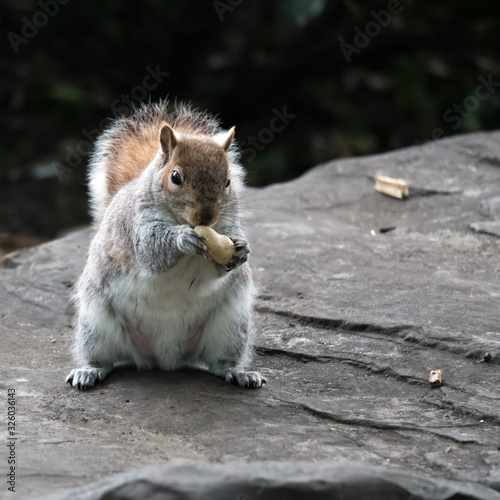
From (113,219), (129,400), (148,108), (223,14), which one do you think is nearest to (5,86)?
(223,14)

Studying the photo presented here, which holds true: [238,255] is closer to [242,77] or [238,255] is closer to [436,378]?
[436,378]

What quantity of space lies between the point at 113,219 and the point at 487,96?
23.2 feet

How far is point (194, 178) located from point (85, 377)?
120 centimetres

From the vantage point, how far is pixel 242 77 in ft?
34.1

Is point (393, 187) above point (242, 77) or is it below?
below

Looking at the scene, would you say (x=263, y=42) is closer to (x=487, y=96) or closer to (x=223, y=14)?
(x=223, y=14)

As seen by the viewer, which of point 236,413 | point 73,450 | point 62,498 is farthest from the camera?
point 236,413

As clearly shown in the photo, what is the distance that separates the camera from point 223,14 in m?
10.2

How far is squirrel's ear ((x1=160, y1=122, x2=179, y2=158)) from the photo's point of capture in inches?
166

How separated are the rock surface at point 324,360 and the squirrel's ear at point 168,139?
1.18 metres

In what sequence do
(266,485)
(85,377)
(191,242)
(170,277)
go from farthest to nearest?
(85,377)
(170,277)
(191,242)
(266,485)

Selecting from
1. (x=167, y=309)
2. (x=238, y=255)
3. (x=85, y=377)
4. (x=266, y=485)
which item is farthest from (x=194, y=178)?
(x=266, y=485)

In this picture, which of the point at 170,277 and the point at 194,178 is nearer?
the point at 194,178

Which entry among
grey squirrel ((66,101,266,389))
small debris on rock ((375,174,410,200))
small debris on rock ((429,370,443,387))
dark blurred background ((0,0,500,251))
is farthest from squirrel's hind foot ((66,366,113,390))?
dark blurred background ((0,0,500,251))
